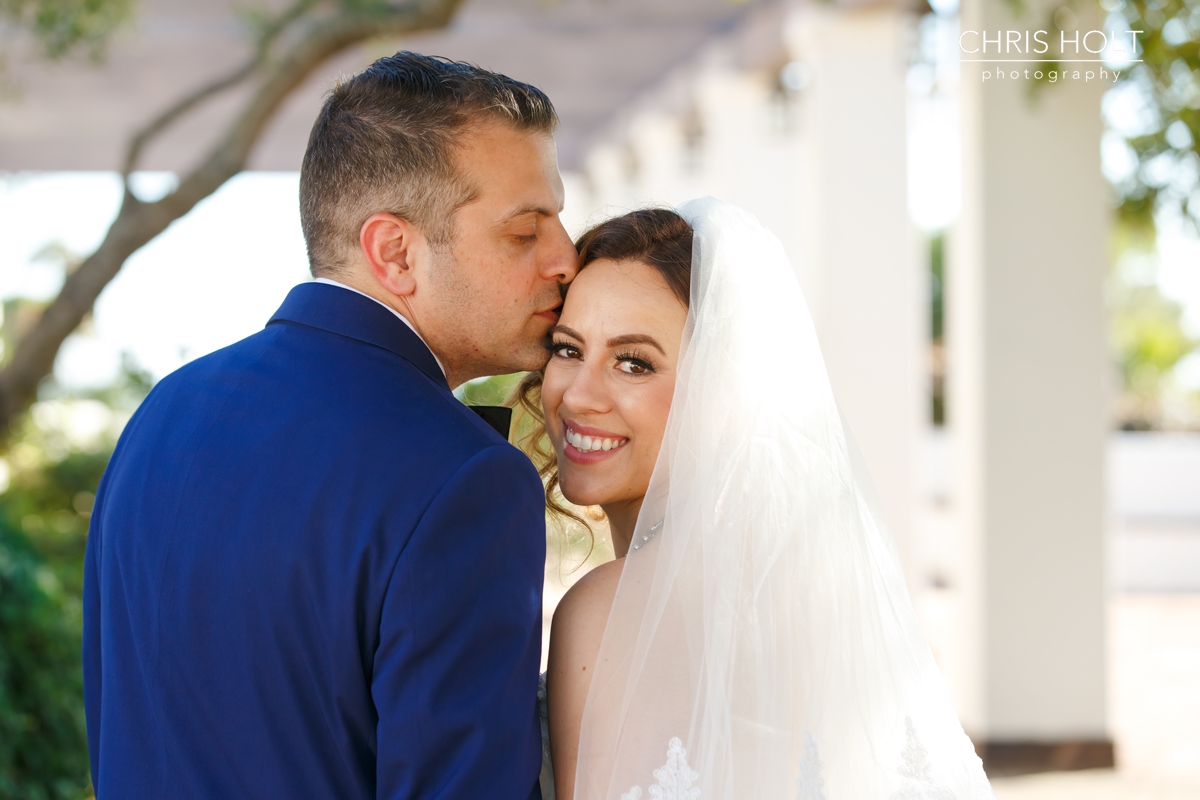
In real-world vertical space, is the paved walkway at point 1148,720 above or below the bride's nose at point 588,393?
below

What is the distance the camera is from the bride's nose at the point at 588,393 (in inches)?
80.2

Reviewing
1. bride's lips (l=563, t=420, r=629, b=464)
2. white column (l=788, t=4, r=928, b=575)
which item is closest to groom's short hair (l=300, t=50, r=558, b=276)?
bride's lips (l=563, t=420, r=629, b=464)

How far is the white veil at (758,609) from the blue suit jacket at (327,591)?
33 centimetres

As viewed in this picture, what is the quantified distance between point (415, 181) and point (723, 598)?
84 cm

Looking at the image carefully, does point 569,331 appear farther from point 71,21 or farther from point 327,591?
point 71,21

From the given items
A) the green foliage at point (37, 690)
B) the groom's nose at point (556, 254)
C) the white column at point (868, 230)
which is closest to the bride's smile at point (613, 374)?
the groom's nose at point (556, 254)

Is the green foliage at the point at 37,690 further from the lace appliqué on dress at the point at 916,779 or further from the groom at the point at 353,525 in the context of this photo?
the lace appliqué on dress at the point at 916,779

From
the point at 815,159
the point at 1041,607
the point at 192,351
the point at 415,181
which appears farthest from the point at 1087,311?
the point at 415,181

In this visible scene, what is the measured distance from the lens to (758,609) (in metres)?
1.86

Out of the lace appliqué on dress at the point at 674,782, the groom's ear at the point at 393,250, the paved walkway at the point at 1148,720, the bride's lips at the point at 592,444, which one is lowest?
the paved walkway at the point at 1148,720

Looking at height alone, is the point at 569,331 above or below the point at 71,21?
below

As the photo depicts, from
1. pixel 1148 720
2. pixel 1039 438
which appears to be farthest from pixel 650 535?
pixel 1148 720

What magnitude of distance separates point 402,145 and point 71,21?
3.91 m

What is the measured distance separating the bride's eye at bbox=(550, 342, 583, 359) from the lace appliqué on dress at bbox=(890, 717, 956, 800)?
3.02ft
